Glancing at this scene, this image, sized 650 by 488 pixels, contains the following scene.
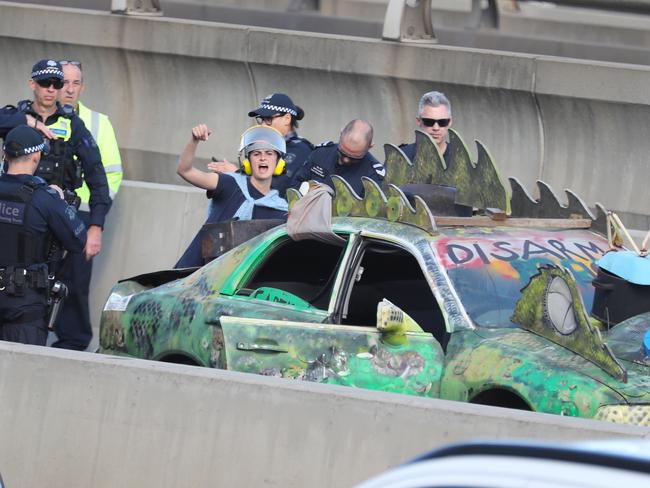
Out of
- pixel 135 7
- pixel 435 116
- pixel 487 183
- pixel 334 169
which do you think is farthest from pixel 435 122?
pixel 135 7

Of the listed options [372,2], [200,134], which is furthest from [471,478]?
[372,2]

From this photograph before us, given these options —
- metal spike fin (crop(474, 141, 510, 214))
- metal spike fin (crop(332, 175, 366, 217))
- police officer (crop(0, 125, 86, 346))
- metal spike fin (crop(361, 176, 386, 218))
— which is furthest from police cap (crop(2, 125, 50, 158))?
metal spike fin (crop(474, 141, 510, 214))

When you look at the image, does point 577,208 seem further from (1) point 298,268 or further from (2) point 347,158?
(2) point 347,158

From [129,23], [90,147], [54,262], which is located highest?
[129,23]

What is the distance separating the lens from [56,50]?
51.8 ft

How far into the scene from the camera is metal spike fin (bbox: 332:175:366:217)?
815 cm

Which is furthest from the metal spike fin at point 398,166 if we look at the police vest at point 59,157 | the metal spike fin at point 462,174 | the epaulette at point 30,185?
the police vest at point 59,157

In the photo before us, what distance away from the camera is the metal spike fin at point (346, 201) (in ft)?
26.7

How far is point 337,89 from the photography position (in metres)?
14.5

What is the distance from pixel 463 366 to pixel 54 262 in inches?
158

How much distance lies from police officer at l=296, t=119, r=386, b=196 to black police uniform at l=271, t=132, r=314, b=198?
0.09 m

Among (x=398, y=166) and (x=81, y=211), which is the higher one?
(x=398, y=166)

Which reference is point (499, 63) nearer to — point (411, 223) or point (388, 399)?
point (411, 223)

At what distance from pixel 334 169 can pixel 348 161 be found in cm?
17
